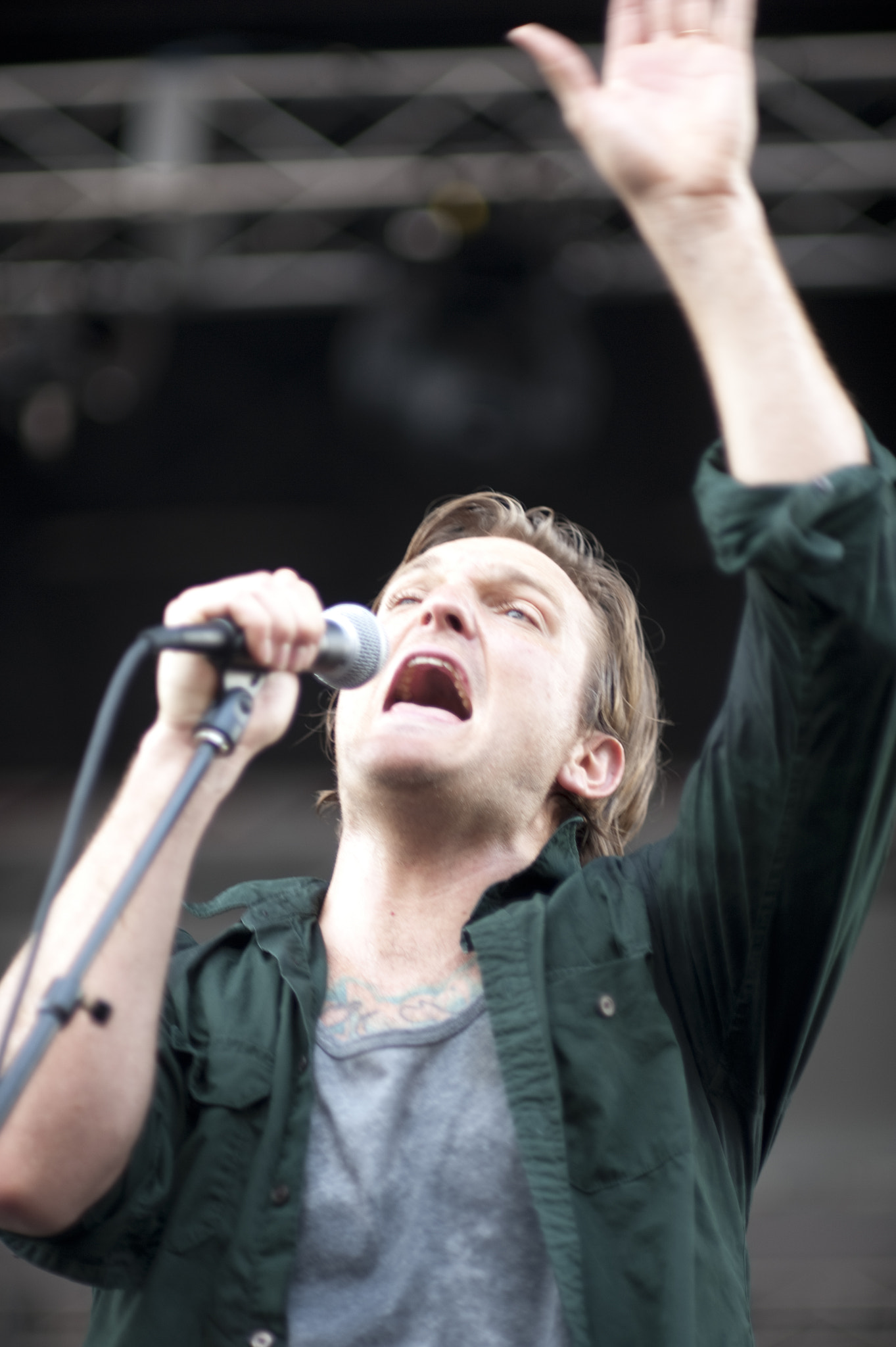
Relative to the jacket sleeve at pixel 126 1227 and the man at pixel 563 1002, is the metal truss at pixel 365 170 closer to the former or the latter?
the man at pixel 563 1002

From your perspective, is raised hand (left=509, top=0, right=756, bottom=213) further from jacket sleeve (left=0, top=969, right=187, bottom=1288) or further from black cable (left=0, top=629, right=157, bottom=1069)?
jacket sleeve (left=0, top=969, right=187, bottom=1288)

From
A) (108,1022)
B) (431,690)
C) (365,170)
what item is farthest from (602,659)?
(365,170)

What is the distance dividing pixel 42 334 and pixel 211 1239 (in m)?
4.56

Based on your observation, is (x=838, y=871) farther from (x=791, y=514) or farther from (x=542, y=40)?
(x=542, y=40)

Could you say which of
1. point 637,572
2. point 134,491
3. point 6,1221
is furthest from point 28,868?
point 6,1221

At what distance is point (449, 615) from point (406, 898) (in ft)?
1.57

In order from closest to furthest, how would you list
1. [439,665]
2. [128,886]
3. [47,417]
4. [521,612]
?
[128,886] → [439,665] → [521,612] → [47,417]

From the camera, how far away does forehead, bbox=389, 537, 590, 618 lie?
2203mm

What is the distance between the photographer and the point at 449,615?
213cm

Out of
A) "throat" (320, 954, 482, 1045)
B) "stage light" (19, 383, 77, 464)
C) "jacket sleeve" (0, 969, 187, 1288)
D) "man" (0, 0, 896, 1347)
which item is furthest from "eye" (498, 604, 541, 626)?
"stage light" (19, 383, 77, 464)

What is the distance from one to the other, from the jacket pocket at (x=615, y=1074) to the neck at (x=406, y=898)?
0.69ft

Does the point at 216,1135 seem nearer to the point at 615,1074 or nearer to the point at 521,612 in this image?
the point at 615,1074

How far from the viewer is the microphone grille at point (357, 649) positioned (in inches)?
61.2

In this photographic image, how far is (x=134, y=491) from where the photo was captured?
6.68 meters
